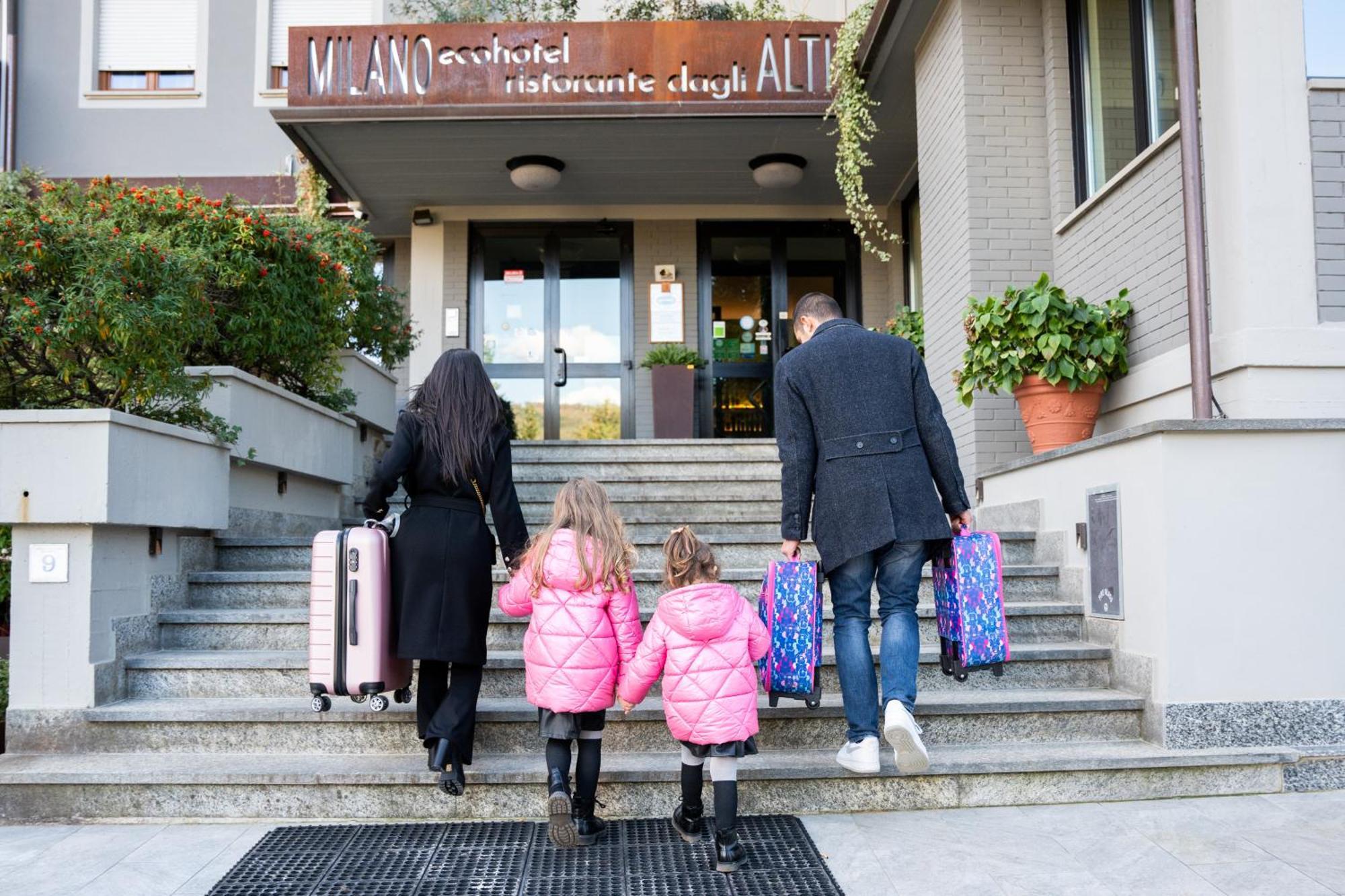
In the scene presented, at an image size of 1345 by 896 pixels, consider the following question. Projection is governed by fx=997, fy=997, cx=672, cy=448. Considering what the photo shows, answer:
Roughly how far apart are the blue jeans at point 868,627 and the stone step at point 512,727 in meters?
0.41

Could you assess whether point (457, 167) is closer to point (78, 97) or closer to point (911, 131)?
point (911, 131)

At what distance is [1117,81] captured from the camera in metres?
5.66

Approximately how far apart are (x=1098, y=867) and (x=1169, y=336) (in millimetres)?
2790

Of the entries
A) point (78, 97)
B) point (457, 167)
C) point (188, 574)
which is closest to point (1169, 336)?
point (188, 574)

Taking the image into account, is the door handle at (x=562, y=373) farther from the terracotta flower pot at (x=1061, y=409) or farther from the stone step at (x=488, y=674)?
the stone step at (x=488, y=674)

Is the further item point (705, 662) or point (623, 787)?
point (623, 787)

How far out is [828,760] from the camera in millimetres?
3656

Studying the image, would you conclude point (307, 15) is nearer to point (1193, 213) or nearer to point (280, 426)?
point (280, 426)

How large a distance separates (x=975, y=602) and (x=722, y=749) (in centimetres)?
108

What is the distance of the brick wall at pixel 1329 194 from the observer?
413cm

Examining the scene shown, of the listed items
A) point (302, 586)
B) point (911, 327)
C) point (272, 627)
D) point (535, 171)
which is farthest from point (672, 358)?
point (272, 627)

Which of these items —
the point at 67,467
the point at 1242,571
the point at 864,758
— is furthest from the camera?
the point at 67,467

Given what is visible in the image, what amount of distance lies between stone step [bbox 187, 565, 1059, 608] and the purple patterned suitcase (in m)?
1.23

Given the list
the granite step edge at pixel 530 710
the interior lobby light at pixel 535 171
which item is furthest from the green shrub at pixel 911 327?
the granite step edge at pixel 530 710
